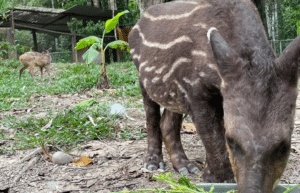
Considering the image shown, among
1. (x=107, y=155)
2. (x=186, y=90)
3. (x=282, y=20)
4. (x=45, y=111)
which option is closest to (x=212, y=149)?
(x=186, y=90)

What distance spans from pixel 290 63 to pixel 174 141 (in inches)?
74.0

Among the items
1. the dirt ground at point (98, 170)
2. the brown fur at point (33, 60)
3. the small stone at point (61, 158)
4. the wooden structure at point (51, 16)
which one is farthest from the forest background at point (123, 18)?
the small stone at point (61, 158)

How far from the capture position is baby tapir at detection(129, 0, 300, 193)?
1.82 metres

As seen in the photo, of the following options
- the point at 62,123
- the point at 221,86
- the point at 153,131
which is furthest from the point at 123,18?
the point at 221,86

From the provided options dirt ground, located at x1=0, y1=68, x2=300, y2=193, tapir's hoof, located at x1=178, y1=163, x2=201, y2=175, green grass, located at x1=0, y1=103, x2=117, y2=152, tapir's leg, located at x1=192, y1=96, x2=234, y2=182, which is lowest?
tapir's hoof, located at x1=178, y1=163, x2=201, y2=175

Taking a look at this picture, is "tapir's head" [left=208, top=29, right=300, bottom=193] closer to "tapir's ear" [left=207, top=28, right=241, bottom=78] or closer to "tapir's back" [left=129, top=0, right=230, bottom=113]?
"tapir's ear" [left=207, top=28, right=241, bottom=78]

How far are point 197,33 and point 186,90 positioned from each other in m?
0.46

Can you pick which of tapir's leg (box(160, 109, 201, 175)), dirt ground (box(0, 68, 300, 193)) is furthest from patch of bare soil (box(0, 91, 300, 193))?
tapir's leg (box(160, 109, 201, 175))

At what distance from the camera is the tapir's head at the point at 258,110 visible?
70.1 inches

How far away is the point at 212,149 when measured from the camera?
8.30 ft

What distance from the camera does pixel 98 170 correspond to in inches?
132

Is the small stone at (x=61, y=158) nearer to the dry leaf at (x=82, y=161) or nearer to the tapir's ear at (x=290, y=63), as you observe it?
the dry leaf at (x=82, y=161)

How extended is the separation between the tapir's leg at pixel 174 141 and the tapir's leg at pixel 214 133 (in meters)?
0.85

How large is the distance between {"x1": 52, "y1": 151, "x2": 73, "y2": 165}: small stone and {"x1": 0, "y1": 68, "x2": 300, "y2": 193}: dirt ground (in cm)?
6
